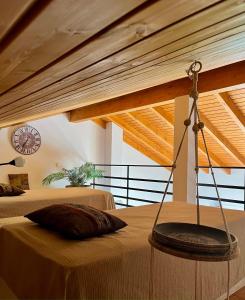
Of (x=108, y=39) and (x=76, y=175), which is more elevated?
(x=108, y=39)

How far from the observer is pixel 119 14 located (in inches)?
34.7

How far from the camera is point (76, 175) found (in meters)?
6.31

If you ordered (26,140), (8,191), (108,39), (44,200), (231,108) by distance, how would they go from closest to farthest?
(108,39) < (44,200) < (8,191) < (231,108) < (26,140)

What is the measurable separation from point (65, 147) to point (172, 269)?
5.63 meters

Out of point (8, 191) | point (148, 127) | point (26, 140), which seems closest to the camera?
point (8, 191)

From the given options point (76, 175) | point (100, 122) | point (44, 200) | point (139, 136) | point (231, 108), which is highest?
point (100, 122)

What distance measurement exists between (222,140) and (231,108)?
126 centimetres

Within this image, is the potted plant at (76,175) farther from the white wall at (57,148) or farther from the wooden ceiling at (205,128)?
the wooden ceiling at (205,128)

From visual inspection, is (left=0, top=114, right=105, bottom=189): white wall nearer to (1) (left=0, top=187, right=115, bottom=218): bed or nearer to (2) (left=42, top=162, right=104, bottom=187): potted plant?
(2) (left=42, top=162, right=104, bottom=187): potted plant

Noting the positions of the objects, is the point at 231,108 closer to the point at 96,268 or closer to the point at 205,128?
the point at 205,128

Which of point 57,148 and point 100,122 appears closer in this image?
point 57,148

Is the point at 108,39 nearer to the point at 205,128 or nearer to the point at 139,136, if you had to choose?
the point at 205,128

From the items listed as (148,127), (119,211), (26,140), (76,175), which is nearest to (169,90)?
(148,127)

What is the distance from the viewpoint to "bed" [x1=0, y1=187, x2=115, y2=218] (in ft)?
9.60
